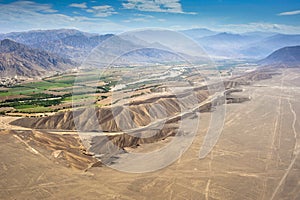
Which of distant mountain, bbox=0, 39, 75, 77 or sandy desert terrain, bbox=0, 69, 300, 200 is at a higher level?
distant mountain, bbox=0, 39, 75, 77

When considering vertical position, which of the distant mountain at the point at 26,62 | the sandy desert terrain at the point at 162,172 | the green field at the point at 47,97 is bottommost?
the sandy desert terrain at the point at 162,172

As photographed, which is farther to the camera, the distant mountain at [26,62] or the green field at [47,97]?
the distant mountain at [26,62]

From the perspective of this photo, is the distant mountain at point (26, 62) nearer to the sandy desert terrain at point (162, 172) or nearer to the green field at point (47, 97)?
the green field at point (47, 97)

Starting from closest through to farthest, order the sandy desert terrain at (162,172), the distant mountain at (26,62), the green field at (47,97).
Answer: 1. the sandy desert terrain at (162,172)
2. the green field at (47,97)
3. the distant mountain at (26,62)

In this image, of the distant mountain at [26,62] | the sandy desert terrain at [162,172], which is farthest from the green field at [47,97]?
the distant mountain at [26,62]

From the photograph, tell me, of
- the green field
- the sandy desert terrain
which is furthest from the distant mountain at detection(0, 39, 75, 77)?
the sandy desert terrain

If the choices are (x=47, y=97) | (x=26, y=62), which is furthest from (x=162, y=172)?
(x=26, y=62)

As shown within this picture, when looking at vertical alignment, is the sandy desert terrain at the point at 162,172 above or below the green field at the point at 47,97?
below

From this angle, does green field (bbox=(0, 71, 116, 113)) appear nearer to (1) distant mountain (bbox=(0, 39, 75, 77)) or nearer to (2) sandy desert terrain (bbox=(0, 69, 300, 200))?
(2) sandy desert terrain (bbox=(0, 69, 300, 200))

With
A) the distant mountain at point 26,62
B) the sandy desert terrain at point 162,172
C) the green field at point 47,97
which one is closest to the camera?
the sandy desert terrain at point 162,172
